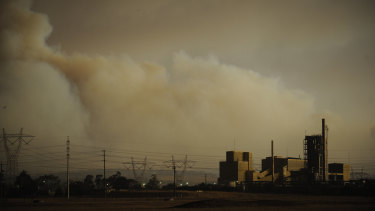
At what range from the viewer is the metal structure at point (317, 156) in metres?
104

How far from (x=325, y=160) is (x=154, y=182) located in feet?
264

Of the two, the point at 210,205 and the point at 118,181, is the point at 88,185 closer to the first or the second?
the point at 118,181

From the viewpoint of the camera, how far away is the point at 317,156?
106688 mm

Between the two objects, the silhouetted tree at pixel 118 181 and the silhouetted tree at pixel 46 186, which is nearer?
the silhouetted tree at pixel 46 186

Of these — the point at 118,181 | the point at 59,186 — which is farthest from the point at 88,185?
the point at 118,181

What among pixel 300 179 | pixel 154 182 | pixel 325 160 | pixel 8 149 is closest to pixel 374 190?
pixel 325 160

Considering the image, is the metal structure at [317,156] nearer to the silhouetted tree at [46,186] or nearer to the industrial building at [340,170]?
the industrial building at [340,170]

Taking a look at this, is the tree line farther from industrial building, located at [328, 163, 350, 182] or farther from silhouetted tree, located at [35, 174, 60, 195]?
industrial building, located at [328, 163, 350, 182]

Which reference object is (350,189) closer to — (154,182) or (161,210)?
(161,210)

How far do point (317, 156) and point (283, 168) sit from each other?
47.8 feet

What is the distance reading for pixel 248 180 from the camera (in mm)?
122438

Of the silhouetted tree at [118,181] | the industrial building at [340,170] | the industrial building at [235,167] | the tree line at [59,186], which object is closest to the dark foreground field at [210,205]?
the tree line at [59,186]

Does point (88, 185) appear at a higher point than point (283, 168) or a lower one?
lower

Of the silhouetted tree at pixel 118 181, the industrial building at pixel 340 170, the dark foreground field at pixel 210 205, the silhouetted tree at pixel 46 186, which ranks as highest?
the dark foreground field at pixel 210 205
